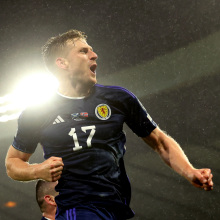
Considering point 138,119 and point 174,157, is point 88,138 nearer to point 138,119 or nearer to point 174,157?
point 138,119

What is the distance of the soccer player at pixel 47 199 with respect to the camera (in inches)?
111

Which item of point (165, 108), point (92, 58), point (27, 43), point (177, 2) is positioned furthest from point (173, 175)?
point (92, 58)

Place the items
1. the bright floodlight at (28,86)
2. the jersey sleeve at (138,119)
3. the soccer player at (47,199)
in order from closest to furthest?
1. the jersey sleeve at (138,119)
2. the soccer player at (47,199)
3. the bright floodlight at (28,86)

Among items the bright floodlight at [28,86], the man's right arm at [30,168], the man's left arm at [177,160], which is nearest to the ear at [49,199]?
the man's right arm at [30,168]

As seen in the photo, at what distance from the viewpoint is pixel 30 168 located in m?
1.39

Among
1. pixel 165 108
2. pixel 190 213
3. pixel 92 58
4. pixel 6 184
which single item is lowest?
pixel 190 213

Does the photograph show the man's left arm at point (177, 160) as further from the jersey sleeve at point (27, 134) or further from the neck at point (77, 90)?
the jersey sleeve at point (27, 134)

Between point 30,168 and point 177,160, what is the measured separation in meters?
0.71

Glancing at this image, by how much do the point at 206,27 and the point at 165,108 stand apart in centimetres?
160

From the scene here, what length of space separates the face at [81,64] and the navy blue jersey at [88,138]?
3.6 inches

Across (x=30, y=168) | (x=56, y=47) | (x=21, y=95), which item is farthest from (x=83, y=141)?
(x=21, y=95)

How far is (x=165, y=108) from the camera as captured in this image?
581 cm

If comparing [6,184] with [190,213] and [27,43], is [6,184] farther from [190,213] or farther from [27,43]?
[190,213]

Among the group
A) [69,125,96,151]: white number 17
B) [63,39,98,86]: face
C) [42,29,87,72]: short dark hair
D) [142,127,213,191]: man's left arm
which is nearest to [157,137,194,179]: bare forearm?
[142,127,213,191]: man's left arm
